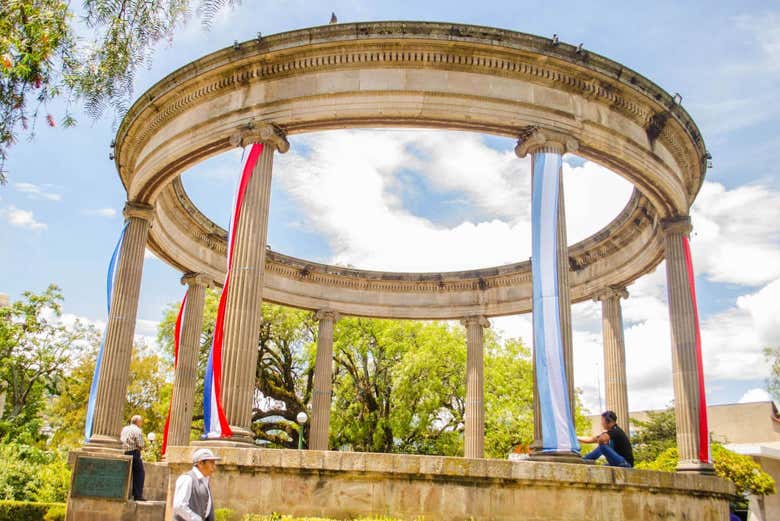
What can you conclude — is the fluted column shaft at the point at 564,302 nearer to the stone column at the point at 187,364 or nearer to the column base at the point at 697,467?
the column base at the point at 697,467

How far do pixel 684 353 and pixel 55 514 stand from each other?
24.4 metres

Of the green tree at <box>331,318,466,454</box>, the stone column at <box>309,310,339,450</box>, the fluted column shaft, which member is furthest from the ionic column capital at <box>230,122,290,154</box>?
the green tree at <box>331,318,466,454</box>

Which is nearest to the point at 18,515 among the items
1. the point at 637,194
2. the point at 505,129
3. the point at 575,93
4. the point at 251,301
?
the point at 251,301

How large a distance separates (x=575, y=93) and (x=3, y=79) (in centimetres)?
1857

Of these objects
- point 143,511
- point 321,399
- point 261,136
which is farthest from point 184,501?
point 321,399

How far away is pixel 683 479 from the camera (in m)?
17.7

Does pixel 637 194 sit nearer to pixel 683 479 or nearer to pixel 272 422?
pixel 683 479

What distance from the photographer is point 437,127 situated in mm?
23406

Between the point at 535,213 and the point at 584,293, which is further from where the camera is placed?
the point at 584,293

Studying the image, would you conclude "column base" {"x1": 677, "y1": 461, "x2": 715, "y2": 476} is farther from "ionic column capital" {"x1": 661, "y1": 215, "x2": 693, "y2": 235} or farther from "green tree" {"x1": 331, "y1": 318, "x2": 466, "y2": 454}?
"green tree" {"x1": 331, "y1": 318, "x2": 466, "y2": 454}

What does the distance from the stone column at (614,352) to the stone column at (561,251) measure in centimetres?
1153

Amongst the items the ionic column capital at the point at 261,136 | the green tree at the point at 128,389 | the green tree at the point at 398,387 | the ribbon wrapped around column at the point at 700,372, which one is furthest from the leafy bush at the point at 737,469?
the green tree at the point at 128,389

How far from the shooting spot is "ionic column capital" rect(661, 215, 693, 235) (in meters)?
27.5

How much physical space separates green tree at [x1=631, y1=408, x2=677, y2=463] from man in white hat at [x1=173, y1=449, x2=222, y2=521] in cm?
5390
